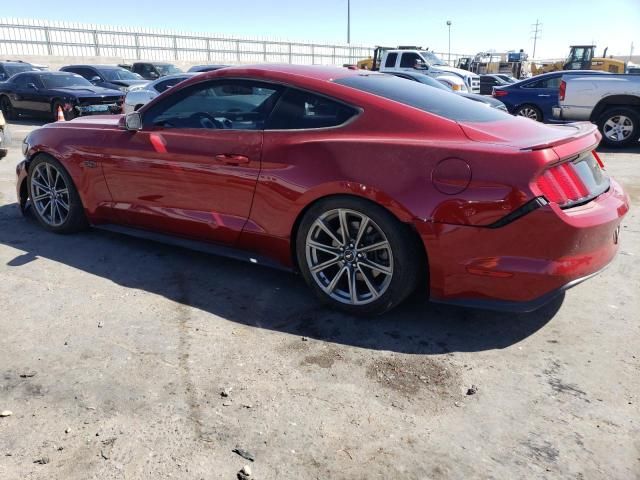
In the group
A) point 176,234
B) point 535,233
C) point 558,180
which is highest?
point 558,180

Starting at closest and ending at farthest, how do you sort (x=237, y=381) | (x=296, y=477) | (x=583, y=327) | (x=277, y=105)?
1. (x=296, y=477)
2. (x=237, y=381)
3. (x=583, y=327)
4. (x=277, y=105)

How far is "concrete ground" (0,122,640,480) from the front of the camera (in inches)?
94.8

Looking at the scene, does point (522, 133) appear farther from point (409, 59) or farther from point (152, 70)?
point (152, 70)

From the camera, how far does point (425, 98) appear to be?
3834mm

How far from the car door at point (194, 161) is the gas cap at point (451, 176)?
1.25 meters

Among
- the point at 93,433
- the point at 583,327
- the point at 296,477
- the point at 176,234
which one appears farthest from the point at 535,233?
the point at 176,234

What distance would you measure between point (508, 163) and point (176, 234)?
2.57 metres

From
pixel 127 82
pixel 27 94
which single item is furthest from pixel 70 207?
pixel 127 82

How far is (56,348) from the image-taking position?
3.31m

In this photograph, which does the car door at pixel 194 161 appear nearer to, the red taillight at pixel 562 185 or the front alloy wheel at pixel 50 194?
the front alloy wheel at pixel 50 194

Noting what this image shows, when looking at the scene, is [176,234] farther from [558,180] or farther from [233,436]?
[558,180]

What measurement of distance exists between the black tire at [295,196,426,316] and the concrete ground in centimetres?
13

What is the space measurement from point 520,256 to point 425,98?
1.31m

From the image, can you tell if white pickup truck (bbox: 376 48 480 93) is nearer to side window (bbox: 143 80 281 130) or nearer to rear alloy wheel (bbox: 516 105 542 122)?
rear alloy wheel (bbox: 516 105 542 122)
